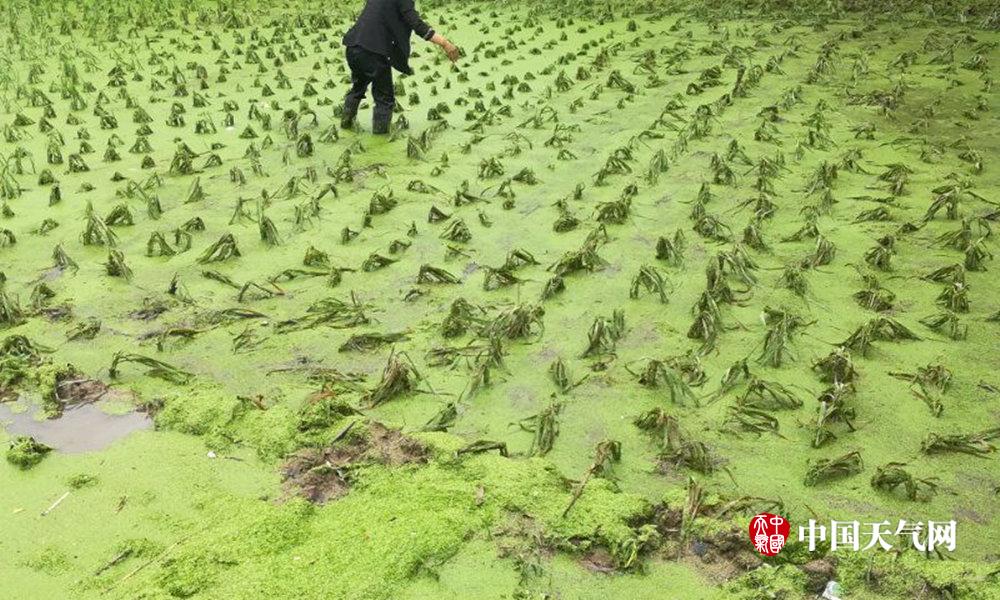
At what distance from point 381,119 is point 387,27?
783mm

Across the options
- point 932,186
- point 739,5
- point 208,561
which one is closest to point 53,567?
point 208,561

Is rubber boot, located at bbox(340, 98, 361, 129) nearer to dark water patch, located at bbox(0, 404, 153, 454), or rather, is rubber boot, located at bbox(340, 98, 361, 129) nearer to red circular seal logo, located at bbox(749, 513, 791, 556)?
dark water patch, located at bbox(0, 404, 153, 454)

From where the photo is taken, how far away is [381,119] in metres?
7.57

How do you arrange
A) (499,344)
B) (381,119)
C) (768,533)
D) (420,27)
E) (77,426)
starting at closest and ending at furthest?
(768,533), (77,426), (499,344), (420,27), (381,119)

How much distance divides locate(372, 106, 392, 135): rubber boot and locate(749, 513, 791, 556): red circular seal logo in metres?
5.45

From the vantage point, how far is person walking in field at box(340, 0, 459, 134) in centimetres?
719

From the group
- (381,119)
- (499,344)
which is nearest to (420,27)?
(381,119)

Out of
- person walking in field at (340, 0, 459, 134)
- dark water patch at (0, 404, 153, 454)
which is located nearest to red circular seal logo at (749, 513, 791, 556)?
dark water patch at (0, 404, 153, 454)

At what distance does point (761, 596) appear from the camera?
2.78 meters

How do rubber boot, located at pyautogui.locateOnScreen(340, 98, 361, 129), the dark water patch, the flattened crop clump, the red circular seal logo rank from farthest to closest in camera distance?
rubber boot, located at pyautogui.locateOnScreen(340, 98, 361, 129)
the dark water patch
the flattened crop clump
the red circular seal logo

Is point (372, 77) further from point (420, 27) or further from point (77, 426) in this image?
point (77, 426)

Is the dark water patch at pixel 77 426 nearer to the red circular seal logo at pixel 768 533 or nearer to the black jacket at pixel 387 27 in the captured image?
the red circular seal logo at pixel 768 533

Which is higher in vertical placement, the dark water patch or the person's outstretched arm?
the person's outstretched arm

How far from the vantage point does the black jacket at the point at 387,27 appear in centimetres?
718
